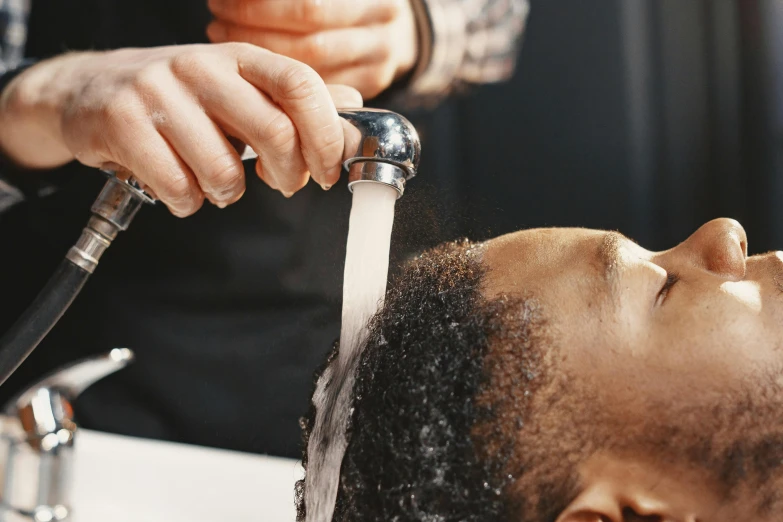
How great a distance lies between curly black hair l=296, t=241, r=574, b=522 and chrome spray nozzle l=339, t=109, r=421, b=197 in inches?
5.6

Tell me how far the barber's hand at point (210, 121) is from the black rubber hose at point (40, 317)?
0.10m

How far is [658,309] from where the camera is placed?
60 cm

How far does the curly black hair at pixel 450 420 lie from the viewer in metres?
0.58

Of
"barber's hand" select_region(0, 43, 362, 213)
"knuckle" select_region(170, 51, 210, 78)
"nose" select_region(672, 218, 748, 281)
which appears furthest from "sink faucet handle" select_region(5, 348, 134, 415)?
"nose" select_region(672, 218, 748, 281)

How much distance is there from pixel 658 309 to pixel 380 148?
0.26m

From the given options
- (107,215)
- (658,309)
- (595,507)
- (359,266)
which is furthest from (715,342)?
(107,215)

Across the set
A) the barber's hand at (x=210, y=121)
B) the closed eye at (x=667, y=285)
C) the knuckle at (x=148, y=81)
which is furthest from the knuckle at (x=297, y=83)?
the closed eye at (x=667, y=285)

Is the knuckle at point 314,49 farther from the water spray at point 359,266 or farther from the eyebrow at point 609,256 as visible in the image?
the eyebrow at point 609,256

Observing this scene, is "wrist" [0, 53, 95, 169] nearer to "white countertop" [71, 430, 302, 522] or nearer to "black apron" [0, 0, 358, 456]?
"black apron" [0, 0, 358, 456]

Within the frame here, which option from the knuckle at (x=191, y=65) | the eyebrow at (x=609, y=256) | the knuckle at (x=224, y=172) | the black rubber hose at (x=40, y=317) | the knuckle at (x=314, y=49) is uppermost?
the knuckle at (x=314, y=49)

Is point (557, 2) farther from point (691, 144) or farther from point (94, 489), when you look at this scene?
point (94, 489)

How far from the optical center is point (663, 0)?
0.99 metres

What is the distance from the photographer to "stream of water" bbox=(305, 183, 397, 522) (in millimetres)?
593

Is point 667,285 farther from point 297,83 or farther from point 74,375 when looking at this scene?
point 74,375
